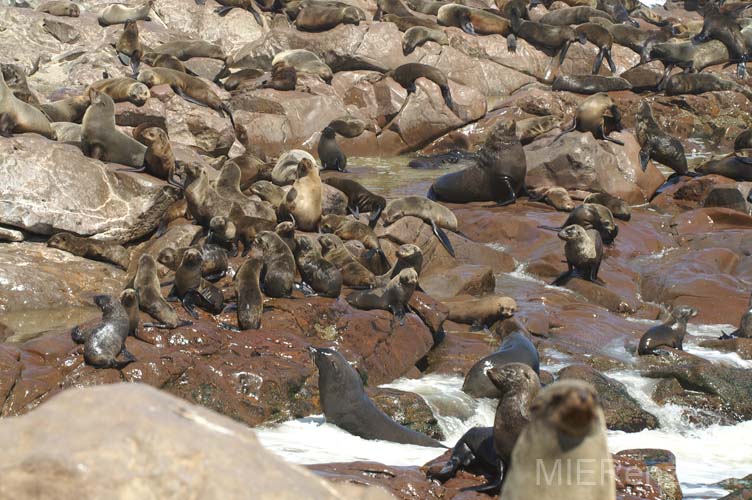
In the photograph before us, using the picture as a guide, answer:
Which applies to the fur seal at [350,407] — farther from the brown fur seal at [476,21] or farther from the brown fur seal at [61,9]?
the brown fur seal at [476,21]

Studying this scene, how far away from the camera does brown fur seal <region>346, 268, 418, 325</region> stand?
32.6ft

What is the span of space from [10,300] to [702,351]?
7775 millimetres

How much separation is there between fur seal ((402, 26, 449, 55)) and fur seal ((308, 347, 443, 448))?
17.9m

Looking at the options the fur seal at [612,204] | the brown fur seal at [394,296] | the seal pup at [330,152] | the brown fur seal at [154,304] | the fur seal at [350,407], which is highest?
the brown fur seal at [154,304]

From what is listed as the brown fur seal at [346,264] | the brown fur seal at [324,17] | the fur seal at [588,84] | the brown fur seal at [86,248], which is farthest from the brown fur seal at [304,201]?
the fur seal at [588,84]

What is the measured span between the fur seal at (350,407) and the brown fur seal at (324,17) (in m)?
18.1

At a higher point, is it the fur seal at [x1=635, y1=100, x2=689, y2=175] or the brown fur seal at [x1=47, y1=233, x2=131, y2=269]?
the brown fur seal at [x1=47, y1=233, x2=131, y2=269]

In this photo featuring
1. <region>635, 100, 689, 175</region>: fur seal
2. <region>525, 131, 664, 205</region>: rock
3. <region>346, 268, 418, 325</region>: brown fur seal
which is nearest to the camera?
<region>346, 268, 418, 325</region>: brown fur seal

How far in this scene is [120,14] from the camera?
79.3 ft

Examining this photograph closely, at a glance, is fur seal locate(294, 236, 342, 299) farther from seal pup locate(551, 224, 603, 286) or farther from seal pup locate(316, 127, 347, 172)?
seal pup locate(316, 127, 347, 172)

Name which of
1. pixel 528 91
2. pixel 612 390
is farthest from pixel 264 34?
pixel 612 390

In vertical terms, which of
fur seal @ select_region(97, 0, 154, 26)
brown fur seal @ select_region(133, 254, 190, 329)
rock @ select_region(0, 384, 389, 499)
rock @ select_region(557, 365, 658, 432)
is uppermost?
rock @ select_region(0, 384, 389, 499)

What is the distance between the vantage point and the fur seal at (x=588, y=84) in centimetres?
2475

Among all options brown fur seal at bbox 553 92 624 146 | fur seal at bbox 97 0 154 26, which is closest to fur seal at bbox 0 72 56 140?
brown fur seal at bbox 553 92 624 146
